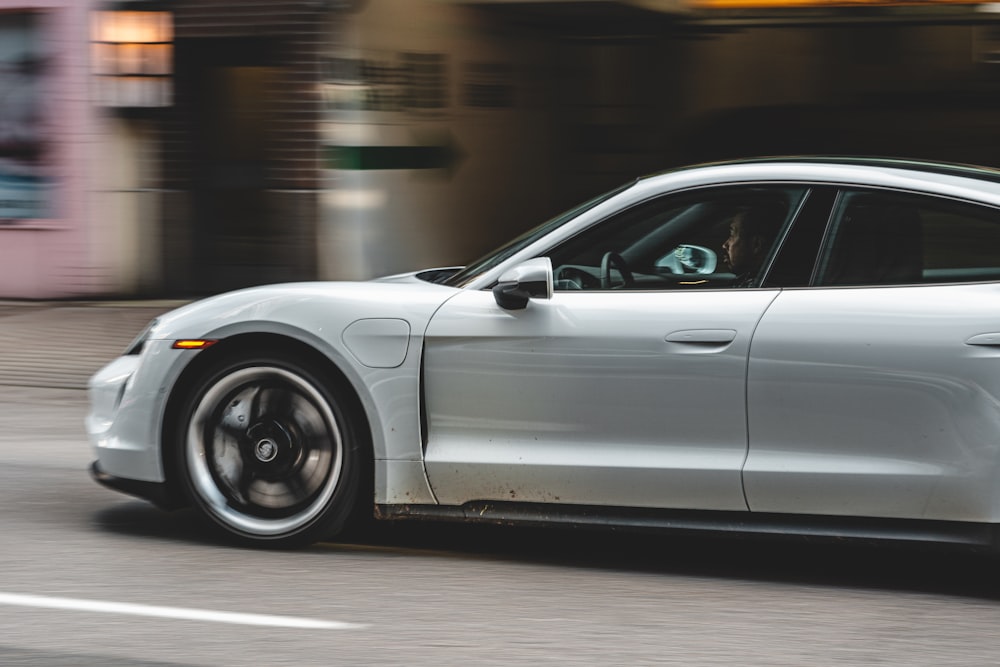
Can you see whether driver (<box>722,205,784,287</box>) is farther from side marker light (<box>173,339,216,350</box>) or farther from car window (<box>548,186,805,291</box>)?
side marker light (<box>173,339,216,350</box>)

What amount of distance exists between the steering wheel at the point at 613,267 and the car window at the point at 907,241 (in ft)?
2.13

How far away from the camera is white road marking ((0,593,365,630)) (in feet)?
14.7

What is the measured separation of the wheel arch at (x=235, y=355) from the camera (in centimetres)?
527

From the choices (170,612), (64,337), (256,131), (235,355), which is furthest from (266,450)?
(256,131)

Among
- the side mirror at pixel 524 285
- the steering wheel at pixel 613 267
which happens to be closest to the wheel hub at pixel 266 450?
the side mirror at pixel 524 285

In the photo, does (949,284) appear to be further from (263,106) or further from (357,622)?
(263,106)

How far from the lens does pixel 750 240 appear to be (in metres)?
5.04

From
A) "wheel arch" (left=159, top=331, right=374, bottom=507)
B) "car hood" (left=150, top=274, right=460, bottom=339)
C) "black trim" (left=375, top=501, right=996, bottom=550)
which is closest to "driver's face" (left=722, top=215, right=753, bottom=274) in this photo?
"black trim" (left=375, top=501, right=996, bottom=550)

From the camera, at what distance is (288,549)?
538cm

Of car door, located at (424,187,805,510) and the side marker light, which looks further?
the side marker light

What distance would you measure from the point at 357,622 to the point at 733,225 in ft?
5.94

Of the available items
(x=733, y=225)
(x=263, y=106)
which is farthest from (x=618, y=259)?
(x=263, y=106)

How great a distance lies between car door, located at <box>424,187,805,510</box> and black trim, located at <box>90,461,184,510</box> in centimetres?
103

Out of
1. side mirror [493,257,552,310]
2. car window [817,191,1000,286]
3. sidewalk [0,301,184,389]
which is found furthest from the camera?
sidewalk [0,301,184,389]
